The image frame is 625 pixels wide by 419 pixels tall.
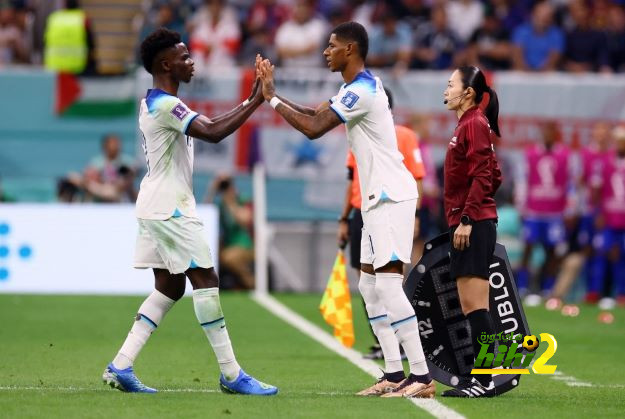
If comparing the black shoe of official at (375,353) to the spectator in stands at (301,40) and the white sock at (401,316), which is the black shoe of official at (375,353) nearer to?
the white sock at (401,316)

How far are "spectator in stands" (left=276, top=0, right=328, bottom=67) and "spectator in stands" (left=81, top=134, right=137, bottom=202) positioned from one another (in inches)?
126

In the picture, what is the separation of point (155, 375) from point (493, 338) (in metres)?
2.52

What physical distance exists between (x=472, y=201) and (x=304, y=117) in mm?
1176

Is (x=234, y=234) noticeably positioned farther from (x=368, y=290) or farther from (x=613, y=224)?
(x=368, y=290)

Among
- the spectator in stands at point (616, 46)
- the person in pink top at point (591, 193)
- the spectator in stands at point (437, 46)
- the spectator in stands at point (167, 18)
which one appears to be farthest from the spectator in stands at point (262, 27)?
the person in pink top at point (591, 193)

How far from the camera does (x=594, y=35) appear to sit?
21422 millimetres

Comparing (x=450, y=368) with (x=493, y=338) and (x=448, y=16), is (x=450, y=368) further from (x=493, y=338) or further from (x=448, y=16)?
(x=448, y=16)

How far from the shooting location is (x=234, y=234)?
61.0 ft

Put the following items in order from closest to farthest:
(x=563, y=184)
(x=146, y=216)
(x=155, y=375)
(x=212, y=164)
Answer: (x=146, y=216) < (x=155, y=375) < (x=563, y=184) < (x=212, y=164)

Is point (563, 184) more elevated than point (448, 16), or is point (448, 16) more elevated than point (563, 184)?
point (448, 16)

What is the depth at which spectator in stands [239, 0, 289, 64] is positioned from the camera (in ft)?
70.6

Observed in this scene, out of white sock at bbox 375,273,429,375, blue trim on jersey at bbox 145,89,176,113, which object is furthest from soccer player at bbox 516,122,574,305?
blue trim on jersey at bbox 145,89,176,113

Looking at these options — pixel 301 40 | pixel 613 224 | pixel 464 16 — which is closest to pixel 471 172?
pixel 613 224

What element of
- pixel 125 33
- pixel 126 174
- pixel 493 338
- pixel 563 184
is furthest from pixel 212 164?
pixel 493 338
